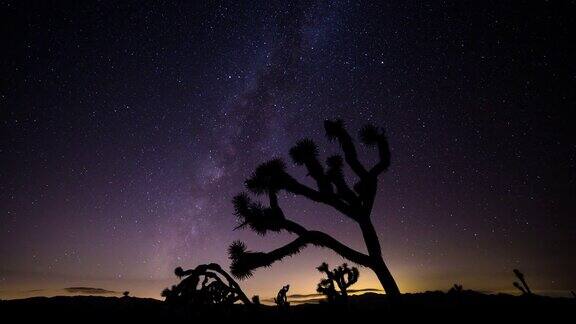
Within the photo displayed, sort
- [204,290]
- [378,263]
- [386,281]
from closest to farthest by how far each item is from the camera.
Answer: [204,290]
[386,281]
[378,263]

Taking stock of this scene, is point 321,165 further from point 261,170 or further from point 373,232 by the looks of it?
point 373,232

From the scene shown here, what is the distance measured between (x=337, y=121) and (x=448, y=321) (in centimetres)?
557

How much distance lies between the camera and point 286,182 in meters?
7.91

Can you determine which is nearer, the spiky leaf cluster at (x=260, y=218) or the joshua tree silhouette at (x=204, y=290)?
the joshua tree silhouette at (x=204, y=290)

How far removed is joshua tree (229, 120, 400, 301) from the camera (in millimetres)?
7016

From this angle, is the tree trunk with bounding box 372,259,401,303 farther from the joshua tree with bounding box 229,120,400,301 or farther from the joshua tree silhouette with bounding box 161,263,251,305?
the joshua tree silhouette with bounding box 161,263,251,305

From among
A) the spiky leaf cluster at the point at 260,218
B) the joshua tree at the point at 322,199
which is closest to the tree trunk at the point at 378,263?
the joshua tree at the point at 322,199

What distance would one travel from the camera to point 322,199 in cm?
779

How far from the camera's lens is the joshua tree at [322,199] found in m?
7.02

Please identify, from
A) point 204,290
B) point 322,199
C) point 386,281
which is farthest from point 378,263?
point 204,290

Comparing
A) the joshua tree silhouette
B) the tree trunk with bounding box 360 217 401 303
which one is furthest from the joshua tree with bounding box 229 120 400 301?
the joshua tree silhouette

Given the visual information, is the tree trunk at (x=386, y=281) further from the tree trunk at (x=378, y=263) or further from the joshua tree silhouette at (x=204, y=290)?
the joshua tree silhouette at (x=204, y=290)

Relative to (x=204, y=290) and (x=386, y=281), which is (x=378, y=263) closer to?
(x=386, y=281)

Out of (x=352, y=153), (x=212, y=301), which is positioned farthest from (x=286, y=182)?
(x=212, y=301)
